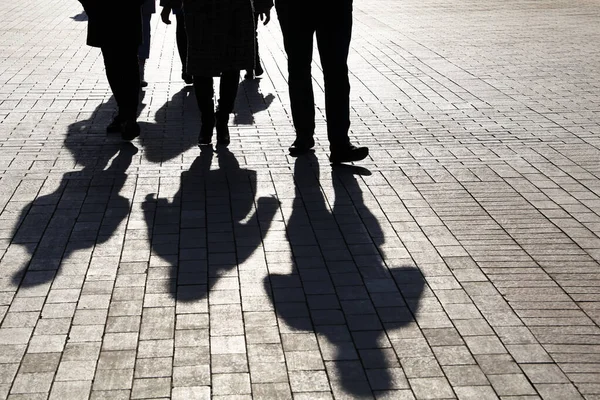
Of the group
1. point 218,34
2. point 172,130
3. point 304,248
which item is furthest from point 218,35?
point 304,248

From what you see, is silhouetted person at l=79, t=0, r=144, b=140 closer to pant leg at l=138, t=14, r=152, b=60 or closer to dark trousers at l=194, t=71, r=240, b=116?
dark trousers at l=194, t=71, r=240, b=116

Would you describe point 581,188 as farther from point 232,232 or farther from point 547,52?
point 547,52

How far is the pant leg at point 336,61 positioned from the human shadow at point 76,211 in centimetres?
150

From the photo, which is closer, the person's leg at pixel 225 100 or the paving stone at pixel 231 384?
the paving stone at pixel 231 384

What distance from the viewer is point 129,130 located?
27.5ft

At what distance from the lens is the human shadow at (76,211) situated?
5625 mm

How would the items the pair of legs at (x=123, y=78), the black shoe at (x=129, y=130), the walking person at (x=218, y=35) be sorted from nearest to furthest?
the walking person at (x=218, y=35)
the black shoe at (x=129, y=130)
the pair of legs at (x=123, y=78)

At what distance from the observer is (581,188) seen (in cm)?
693

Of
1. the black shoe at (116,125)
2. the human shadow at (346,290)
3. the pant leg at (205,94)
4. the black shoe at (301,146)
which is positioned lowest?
the black shoe at (116,125)

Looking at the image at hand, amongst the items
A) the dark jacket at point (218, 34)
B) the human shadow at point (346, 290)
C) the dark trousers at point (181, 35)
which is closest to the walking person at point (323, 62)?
the dark jacket at point (218, 34)

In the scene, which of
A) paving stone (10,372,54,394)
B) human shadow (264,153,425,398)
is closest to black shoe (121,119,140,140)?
human shadow (264,153,425,398)

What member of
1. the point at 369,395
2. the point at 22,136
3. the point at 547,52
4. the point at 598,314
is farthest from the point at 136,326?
the point at 547,52

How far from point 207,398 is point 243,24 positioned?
4.55 meters

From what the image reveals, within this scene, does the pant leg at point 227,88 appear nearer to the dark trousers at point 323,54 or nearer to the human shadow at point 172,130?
the human shadow at point 172,130
